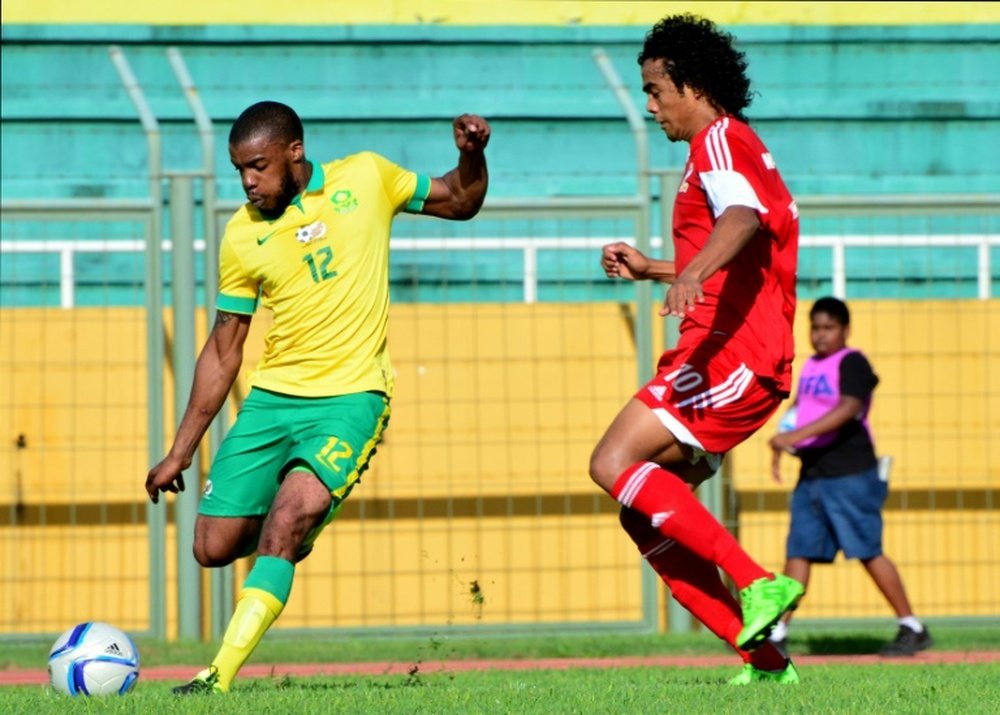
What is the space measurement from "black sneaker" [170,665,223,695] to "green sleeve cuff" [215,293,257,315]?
4.30 feet

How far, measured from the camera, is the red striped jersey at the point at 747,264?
215 inches

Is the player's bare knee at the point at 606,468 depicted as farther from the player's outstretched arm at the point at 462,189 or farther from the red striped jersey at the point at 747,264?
the player's outstretched arm at the point at 462,189

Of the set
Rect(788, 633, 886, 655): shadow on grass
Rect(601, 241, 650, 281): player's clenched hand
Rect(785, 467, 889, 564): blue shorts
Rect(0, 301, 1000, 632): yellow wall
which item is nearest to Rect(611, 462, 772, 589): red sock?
Rect(601, 241, 650, 281): player's clenched hand

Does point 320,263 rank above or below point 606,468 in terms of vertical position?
above

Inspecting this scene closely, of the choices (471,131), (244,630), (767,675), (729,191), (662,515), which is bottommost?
(767,675)

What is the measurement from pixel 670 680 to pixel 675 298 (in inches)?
72.4

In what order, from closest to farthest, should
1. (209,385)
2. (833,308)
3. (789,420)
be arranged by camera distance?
(209,385) → (833,308) → (789,420)

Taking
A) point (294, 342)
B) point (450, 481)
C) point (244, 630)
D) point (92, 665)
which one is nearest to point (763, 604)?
point (244, 630)

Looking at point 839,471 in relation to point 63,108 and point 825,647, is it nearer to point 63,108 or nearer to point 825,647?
point 825,647

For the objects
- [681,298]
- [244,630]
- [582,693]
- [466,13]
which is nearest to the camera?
[681,298]

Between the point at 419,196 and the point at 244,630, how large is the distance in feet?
5.71

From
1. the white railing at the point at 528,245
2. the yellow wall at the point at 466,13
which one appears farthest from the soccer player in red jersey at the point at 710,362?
the yellow wall at the point at 466,13

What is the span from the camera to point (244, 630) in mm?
5555

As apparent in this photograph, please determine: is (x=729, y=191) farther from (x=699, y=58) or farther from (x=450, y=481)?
(x=450, y=481)
